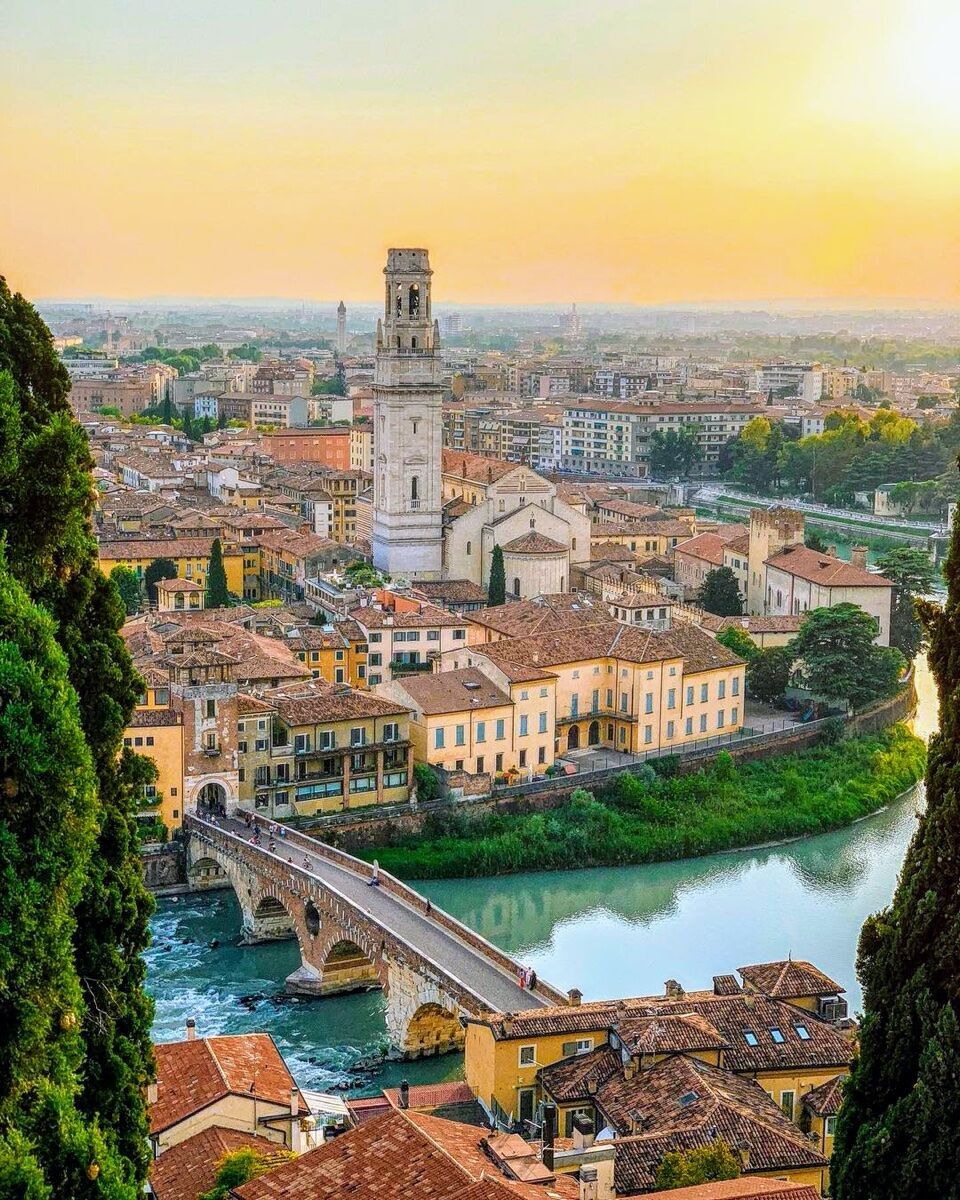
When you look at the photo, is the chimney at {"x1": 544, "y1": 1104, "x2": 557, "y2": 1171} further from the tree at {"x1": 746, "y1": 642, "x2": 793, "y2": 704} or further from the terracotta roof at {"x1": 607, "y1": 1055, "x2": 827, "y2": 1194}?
the tree at {"x1": 746, "y1": 642, "x2": 793, "y2": 704}

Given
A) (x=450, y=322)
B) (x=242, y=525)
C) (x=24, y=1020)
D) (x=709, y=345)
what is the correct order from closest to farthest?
(x=24, y=1020) → (x=242, y=525) → (x=709, y=345) → (x=450, y=322)

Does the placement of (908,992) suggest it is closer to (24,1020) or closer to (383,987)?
(24,1020)

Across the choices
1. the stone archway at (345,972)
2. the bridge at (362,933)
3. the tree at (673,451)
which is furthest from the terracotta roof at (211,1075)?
the tree at (673,451)

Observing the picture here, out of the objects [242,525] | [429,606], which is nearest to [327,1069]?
[429,606]

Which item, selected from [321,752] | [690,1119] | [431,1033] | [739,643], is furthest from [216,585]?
[690,1119]

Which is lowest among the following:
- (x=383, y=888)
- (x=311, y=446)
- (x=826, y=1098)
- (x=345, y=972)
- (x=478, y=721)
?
(x=345, y=972)

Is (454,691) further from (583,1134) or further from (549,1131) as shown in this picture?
(583,1134)
